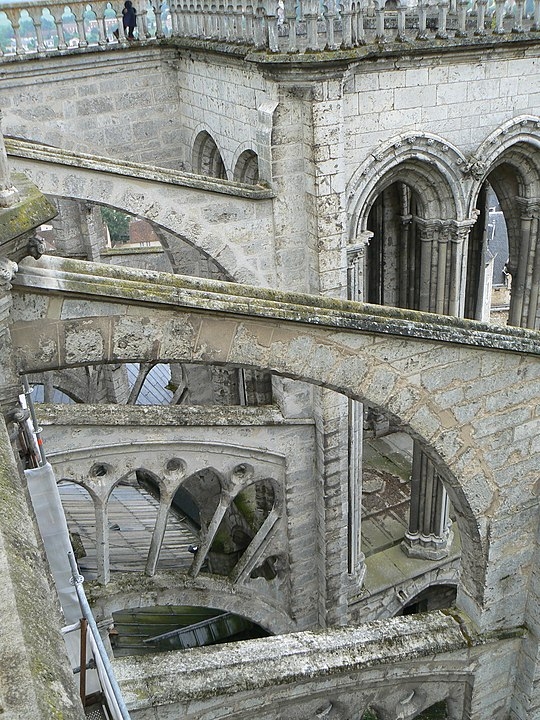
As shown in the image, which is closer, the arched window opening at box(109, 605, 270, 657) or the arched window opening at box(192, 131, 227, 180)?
the arched window opening at box(109, 605, 270, 657)

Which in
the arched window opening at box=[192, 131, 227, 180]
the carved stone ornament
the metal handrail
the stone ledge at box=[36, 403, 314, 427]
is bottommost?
the stone ledge at box=[36, 403, 314, 427]

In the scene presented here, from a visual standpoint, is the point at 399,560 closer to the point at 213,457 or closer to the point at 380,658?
the point at 213,457

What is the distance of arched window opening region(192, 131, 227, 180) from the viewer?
8.14 m

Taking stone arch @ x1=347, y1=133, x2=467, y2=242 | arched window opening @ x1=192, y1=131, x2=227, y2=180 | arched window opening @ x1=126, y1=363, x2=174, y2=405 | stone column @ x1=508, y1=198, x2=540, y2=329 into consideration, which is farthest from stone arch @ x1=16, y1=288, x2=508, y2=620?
arched window opening @ x1=126, y1=363, x2=174, y2=405

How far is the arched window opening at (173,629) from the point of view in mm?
7852

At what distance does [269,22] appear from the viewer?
5.66 meters

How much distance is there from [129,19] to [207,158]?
1.68 m

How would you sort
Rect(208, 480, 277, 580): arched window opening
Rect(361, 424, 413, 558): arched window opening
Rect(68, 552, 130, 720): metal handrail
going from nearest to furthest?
Rect(68, 552, 130, 720): metal handrail
Rect(208, 480, 277, 580): arched window opening
Rect(361, 424, 413, 558): arched window opening

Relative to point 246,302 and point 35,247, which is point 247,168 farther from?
point 35,247

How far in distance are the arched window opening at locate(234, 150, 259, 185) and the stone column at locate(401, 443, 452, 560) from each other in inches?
132

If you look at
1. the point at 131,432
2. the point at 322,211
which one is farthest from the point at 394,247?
the point at 131,432

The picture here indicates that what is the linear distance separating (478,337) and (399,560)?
5.13 metres

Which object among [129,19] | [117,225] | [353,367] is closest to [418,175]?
[353,367]

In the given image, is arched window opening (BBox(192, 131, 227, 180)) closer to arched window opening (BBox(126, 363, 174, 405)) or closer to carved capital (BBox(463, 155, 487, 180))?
carved capital (BBox(463, 155, 487, 180))
